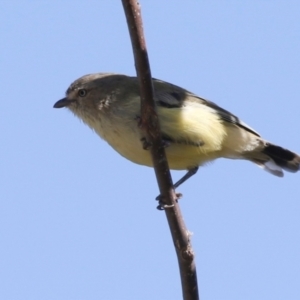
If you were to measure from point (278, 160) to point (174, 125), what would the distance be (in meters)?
1.95

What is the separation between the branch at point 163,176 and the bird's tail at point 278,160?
302cm

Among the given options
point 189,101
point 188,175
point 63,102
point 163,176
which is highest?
point 63,102

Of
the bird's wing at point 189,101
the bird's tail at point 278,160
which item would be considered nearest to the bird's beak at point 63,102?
the bird's wing at point 189,101

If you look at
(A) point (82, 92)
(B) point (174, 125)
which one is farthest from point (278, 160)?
(A) point (82, 92)

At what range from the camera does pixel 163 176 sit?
4.45 m

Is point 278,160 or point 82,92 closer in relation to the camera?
point 82,92

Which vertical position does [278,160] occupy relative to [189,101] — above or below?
below

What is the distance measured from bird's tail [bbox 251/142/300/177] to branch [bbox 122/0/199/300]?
302 cm

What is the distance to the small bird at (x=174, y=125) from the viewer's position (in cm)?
593

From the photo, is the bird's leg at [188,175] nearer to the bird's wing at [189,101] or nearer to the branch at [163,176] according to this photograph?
the bird's wing at [189,101]

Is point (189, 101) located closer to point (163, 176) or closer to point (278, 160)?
point (278, 160)

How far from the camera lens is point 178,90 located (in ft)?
22.3

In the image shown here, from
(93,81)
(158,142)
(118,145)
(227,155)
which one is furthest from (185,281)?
(93,81)

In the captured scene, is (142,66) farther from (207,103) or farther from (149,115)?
(207,103)
